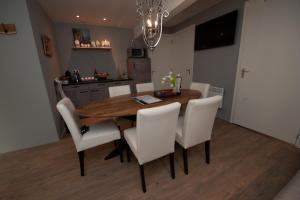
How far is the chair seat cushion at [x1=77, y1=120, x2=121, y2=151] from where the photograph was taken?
1.46 m

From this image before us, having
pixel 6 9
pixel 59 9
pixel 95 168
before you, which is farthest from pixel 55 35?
pixel 95 168

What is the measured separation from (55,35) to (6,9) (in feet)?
5.76

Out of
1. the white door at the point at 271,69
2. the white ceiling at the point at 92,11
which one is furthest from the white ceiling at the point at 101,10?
the white door at the point at 271,69

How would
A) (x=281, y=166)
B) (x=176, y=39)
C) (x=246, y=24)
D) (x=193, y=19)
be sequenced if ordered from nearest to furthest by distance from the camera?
(x=281, y=166) < (x=246, y=24) < (x=193, y=19) < (x=176, y=39)

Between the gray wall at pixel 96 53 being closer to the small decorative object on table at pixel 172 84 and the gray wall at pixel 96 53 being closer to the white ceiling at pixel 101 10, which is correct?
the white ceiling at pixel 101 10

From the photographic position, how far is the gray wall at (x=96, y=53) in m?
3.49

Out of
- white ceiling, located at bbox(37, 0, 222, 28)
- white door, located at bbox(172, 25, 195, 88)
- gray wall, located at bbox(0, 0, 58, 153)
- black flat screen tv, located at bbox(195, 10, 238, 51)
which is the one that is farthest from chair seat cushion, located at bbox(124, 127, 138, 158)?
white door, located at bbox(172, 25, 195, 88)

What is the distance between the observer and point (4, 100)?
193cm

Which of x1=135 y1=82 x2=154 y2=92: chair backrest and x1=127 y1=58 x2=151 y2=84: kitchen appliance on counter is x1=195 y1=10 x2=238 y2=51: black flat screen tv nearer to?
x1=127 y1=58 x2=151 y2=84: kitchen appliance on counter

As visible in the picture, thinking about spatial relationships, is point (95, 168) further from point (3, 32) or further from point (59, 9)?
point (59, 9)

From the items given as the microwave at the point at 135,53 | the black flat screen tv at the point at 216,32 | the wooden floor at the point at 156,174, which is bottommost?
the wooden floor at the point at 156,174

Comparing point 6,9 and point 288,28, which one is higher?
point 6,9

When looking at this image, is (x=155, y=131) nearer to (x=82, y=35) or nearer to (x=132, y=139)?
(x=132, y=139)

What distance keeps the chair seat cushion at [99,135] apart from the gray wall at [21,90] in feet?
3.71
